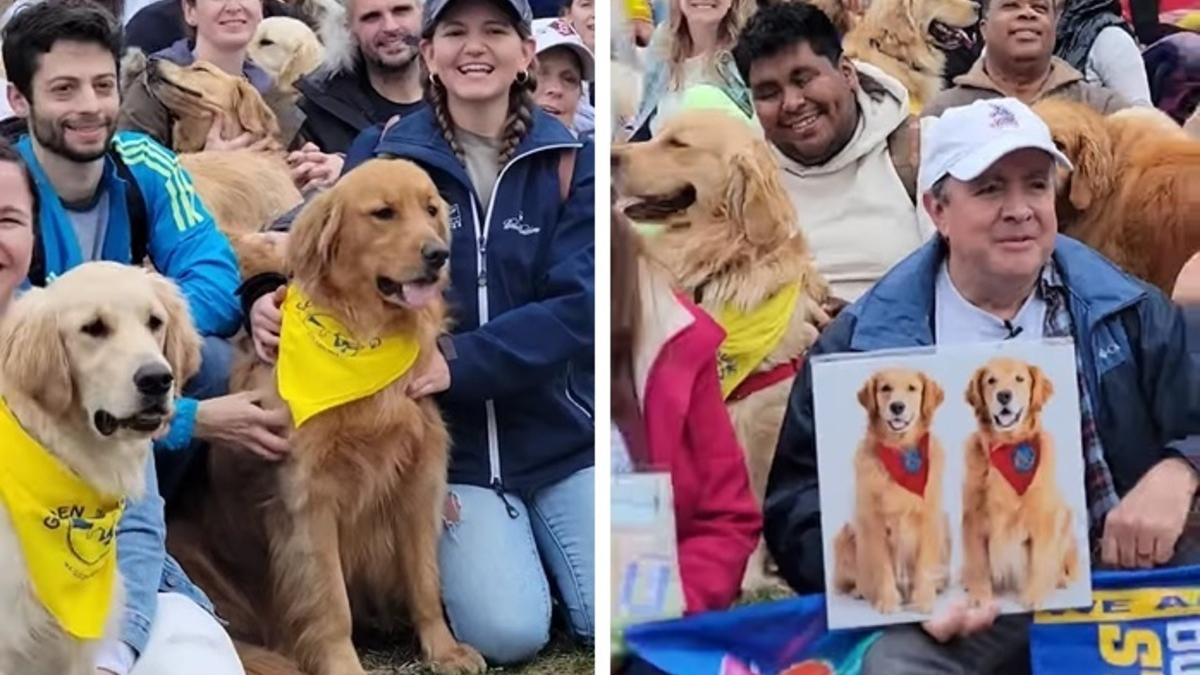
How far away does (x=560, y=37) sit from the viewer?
3.60 metres

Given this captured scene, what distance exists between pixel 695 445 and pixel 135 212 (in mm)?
1217

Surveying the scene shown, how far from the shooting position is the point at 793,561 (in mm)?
3648

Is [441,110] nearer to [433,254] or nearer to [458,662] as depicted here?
[433,254]

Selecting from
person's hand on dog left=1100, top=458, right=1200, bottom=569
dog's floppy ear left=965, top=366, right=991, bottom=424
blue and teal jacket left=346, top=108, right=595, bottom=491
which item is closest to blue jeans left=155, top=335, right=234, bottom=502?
blue and teal jacket left=346, top=108, right=595, bottom=491

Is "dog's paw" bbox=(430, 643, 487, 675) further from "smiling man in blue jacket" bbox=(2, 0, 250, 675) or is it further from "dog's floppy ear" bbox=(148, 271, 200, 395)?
"dog's floppy ear" bbox=(148, 271, 200, 395)

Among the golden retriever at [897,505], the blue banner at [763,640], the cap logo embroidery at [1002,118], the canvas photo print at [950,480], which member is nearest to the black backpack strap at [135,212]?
the blue banner at [763,640]

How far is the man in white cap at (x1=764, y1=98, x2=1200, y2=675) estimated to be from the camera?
358 cm

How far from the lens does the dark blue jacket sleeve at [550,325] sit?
3604 millimetres

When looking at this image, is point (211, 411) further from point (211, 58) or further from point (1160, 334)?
point (1160, 334)

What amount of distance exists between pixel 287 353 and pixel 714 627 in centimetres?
105

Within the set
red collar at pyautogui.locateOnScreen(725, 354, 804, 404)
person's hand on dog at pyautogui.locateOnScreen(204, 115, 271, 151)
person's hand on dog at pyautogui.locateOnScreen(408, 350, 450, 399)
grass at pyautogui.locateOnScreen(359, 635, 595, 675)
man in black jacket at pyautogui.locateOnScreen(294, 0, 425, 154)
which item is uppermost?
man in black jacket at pyautogui.locateOnScreen(294, 0, 425, 154)

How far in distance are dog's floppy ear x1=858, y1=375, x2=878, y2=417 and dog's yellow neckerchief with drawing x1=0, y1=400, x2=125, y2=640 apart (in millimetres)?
1484

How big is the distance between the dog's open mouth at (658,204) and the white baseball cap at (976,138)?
483mm

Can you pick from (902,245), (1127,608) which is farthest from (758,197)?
(1127,608)
